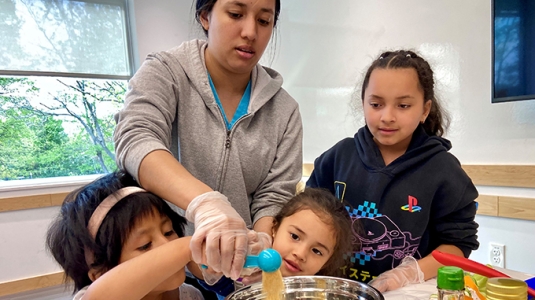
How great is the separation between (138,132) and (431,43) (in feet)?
6.35

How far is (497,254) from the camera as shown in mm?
1950

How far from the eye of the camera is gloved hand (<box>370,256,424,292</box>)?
90 cm

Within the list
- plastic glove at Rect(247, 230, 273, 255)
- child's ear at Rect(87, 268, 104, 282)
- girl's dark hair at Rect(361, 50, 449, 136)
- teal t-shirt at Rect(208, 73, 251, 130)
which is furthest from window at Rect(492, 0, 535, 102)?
child's ear at Rect(87, 268, 104, 282)

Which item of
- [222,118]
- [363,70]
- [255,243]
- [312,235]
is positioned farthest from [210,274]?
[363,70]

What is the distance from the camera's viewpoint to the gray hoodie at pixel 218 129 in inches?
36.9

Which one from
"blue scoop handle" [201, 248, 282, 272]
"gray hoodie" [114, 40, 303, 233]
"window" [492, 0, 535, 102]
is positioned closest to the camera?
"blue scoop handle" [201, 248, 282, 272]

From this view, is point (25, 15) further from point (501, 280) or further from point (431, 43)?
point (501, 280)

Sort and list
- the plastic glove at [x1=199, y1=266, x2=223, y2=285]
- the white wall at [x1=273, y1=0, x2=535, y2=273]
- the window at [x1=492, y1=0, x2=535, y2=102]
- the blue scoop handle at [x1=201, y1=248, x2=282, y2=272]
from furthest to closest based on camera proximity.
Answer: the white wall at [x1=273, y1=0, x2=535, y2=273]
the window at [x1=492, y1=0, x2=535, y2=102]
the plastic glove at [x1=199, y1=266, x2=223, y2=285]
the blue scoop handle at [x1=201, y1=248, x2=282, y2=272]

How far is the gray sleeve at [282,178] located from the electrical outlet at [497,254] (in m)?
1.41

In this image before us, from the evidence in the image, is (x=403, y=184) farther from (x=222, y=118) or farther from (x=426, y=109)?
(x=222, y=118)

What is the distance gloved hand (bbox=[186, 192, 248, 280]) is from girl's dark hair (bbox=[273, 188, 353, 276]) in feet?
1.34

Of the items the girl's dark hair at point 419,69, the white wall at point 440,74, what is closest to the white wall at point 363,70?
the white wall at point 440,74

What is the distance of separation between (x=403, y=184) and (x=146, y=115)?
76cm

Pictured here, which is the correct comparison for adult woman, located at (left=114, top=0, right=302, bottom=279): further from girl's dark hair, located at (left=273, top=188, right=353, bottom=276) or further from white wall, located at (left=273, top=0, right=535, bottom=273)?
white wall, located at (left=273, top=0, right=535, bottom=273)
